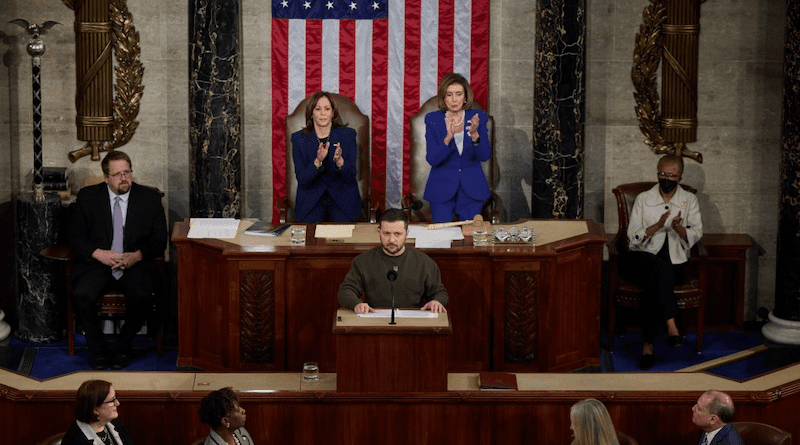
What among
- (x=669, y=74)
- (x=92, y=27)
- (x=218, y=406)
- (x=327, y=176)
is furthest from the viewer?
(x=669, y=74)

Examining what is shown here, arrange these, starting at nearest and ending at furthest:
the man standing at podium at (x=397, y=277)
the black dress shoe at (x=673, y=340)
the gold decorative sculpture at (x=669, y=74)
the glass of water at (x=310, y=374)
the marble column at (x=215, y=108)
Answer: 1. the glass of water at (x=310, y=374)
2. the man standing at podium at (x=397, y=277)
3. the black dress shoe at (x=673, y=340)
4. the marble column at (x=215, y=108)
5. the gold decorative sculpture at (x=669, y=74)

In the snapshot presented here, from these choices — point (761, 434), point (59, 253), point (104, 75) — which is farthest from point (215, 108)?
point (761, 434)

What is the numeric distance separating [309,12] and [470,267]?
3214mm

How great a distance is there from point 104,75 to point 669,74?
4723mm

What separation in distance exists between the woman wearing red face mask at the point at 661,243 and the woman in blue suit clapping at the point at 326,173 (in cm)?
222

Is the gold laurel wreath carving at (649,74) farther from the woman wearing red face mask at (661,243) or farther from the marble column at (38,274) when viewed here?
the marble column at (38,274)

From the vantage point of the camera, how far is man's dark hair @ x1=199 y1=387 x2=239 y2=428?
6516 mm

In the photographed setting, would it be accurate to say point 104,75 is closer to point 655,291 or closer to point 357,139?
point 357,139

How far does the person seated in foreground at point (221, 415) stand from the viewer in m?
6.52

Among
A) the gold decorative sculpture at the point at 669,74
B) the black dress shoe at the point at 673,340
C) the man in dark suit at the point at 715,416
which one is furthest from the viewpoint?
the gold decorative sculpture at the point at 669,74

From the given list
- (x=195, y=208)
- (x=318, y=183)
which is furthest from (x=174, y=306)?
(x=318, y=183)

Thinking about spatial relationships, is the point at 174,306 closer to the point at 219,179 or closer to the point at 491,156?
the point at 219,179

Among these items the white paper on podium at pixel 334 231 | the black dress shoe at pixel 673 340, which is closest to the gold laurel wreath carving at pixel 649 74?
the black dress shoe at pixel 673 340

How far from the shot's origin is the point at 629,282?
1006 cm
